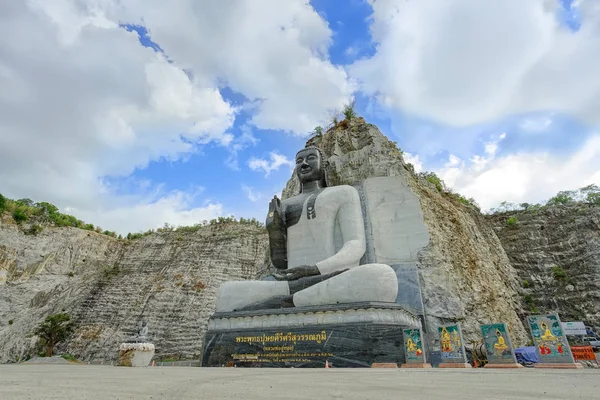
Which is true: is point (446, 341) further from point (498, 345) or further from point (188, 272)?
point (188, 272)

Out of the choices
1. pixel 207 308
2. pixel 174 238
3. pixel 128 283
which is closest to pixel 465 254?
pixel 207 308

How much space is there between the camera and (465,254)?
368 inches

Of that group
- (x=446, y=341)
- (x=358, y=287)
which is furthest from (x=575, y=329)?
(x=358, y=287)

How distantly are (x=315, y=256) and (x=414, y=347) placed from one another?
3.22 m

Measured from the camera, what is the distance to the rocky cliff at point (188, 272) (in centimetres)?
863

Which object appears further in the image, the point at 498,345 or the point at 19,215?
the point at 19,215

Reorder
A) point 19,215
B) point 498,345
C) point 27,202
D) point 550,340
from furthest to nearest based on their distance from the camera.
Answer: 1. point 27,202
2. point 19,215
3. point 498,345
4. point 550,340

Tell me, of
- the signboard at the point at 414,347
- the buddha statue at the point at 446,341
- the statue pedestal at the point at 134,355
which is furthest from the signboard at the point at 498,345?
the statue pedestal at the point at 134,355

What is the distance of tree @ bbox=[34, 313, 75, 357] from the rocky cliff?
1.92 feet

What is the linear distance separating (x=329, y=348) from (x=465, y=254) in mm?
5349

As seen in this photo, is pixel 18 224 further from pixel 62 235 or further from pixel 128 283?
pixel 128 283

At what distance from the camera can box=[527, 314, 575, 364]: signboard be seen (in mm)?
4547

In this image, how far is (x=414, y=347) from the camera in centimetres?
532

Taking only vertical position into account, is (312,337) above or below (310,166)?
below
